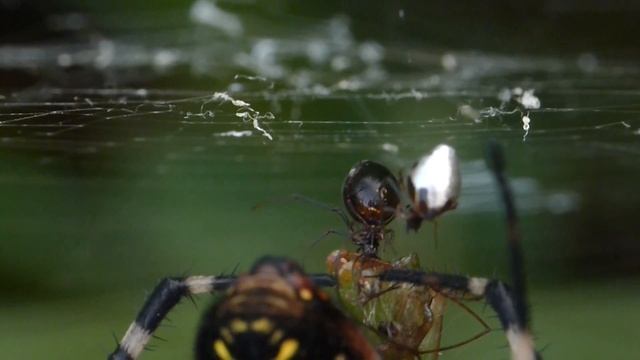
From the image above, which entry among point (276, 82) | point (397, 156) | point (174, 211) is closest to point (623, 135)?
point (397, 156)

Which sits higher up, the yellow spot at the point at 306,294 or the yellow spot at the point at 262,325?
the yellow spot at the point at 306,294

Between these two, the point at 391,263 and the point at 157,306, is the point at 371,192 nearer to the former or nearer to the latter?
the point at 391,263

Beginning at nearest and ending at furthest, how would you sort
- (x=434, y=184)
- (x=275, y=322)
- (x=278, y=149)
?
1. (x=275, y=322)
2. (x=434, y=184)
3. (x=278, y=149)

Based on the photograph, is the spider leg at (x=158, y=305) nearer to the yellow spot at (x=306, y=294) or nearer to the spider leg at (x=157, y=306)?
the spider leg at (x=157, y=306)

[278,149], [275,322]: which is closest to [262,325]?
[275,322]

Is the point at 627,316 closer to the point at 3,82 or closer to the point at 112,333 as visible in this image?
the point at 112,333

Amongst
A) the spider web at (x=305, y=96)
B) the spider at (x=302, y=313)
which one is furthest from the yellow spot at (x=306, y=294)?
the spider web at (x=305, y=96)

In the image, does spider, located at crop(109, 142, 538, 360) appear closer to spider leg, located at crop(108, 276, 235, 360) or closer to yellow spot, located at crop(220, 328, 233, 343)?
yellow spot, located at crop(220, 328, 233, 343)
